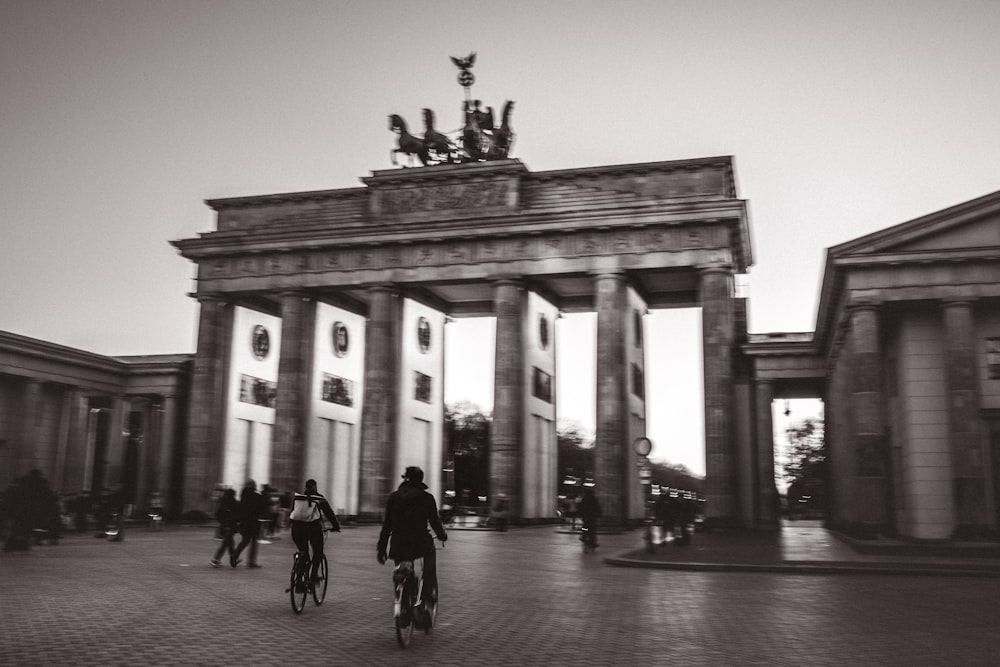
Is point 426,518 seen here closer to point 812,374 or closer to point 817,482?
point 812,374

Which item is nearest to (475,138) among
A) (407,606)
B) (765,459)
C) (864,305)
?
(765,459)

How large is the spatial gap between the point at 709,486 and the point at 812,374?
8.20 metres

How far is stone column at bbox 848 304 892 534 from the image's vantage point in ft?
106

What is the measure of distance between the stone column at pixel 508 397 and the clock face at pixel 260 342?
52.3 feet

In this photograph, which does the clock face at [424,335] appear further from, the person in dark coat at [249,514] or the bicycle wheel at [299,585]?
the bicycle wheel at [299,585]

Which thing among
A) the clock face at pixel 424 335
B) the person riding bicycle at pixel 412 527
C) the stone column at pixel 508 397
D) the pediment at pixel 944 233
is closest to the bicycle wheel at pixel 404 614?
the person riding bicycle at pixel 412 527

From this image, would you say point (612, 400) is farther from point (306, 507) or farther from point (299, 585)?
point (299, 585)

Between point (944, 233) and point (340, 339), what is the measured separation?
117ft

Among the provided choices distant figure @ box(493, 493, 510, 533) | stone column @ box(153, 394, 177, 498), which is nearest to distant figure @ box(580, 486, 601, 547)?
distant figure @ box(493, 493, 510, 533)

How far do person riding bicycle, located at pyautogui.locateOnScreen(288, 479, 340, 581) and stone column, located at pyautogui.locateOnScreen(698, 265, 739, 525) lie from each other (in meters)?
31.8

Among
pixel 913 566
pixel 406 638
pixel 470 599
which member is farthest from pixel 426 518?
pixel 913 566

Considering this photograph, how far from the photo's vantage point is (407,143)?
53344 millimetres

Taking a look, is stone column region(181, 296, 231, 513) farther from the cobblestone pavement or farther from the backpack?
the backpack

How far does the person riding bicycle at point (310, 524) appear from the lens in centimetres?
1519
